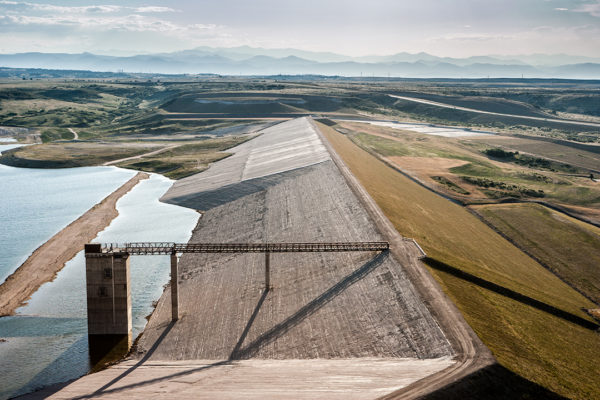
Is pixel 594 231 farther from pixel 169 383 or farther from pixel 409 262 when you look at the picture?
pixel 169 383

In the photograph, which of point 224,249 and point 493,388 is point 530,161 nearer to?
point 224,249

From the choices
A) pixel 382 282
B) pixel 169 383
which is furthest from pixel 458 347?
pixel 169 383

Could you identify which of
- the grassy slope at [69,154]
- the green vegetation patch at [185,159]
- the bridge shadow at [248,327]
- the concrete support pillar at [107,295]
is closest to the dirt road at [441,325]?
the bridge shadow at [248,327]

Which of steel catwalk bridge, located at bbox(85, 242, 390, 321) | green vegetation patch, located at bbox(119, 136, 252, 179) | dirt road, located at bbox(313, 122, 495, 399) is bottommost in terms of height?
dirt road, located at bbox(313, 122, 495, 399)

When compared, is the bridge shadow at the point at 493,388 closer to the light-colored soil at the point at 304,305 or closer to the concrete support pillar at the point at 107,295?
the light-colored soil at the point at 304,305

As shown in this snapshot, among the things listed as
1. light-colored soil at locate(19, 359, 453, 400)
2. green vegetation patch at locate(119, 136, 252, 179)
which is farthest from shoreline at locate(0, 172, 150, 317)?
green vegetation patch at locate(119, 136, 252, 179)

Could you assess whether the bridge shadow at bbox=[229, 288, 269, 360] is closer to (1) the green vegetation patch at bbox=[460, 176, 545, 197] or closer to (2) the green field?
(2) the green field

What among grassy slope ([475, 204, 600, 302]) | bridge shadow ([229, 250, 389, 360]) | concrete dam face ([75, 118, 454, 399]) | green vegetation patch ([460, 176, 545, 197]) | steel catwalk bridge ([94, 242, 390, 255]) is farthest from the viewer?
green vegetation patch ([460, 176, 545, 197])
